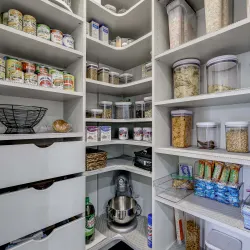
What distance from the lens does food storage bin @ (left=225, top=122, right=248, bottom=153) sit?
2.57 feet

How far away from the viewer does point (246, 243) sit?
0.91 metres

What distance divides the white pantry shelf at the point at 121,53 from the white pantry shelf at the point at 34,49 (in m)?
0.20

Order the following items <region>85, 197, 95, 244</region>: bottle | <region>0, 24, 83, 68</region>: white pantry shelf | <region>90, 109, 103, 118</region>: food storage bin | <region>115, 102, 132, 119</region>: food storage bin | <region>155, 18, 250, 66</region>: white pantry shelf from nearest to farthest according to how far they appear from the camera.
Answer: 1. <region>155, 18, 250, 66</region>: white pantry shelf
2. <region>0, 24, 83, 68</region>: white pantry shelf
3. <region>85, 197, 95, 244</region>: bottle
4. <region>90, 109, 103, 118</region>: food storage bin
5. <region>115, 102, 132, 119</region>: food storage bin

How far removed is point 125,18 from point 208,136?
104cm

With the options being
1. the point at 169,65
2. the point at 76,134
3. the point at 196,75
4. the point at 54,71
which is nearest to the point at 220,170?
the point at 196,75

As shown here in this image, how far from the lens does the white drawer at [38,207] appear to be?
0.73 meters

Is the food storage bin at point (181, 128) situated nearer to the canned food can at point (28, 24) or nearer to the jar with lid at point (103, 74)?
the jar with lid at point (103, 74)

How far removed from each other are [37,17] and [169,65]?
0.89 meters

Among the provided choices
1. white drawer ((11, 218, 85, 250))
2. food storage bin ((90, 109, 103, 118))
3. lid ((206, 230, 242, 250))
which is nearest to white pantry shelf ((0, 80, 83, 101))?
food storage bin ((90, 109, 103, 118))

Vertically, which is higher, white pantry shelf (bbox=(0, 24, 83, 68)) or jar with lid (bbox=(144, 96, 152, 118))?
white pantry shelf (bbox=(0, 24, 83, 68))

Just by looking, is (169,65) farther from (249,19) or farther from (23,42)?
(23,42)

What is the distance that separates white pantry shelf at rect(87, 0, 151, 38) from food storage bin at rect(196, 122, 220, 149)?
2.87 feet

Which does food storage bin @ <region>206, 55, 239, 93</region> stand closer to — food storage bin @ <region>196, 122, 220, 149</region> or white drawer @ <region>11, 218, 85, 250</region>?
food storage bin @ <region>196, 122, 220, 149</region>

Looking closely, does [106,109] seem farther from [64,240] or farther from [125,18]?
[64,240]
